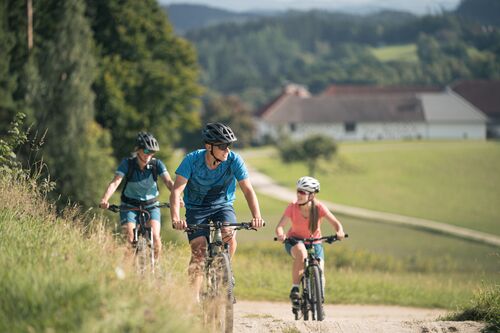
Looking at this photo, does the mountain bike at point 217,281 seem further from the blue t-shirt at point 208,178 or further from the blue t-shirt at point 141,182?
the blue t-shirt at point 141,182

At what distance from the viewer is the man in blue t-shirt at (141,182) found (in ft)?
34.5

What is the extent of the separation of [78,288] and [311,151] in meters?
76.3

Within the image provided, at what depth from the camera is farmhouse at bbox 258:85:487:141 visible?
440ft

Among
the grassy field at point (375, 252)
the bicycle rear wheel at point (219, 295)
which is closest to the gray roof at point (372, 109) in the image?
the grassy field at point (375, 252)

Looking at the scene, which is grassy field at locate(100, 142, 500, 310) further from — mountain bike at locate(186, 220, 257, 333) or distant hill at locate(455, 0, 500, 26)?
distant hill at locate(455, 0, 500, 26)

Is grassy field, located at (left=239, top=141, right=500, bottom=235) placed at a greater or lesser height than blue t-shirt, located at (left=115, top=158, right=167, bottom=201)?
lesser

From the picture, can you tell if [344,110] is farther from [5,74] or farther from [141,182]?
[141,182]

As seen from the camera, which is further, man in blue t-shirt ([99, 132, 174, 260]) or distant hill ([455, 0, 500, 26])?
distant hill ([455, 0, 500, 26])

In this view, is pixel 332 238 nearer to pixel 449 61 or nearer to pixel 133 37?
pixel 133 37

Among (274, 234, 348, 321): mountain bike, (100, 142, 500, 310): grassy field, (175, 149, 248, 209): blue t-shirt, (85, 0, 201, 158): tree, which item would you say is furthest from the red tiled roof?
(175, 149, 248, 209): blue t-shirt

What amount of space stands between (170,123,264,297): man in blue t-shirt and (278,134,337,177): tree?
7251 centimetres

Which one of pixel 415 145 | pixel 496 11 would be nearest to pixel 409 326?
pixel 415 145

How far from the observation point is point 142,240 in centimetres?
1022

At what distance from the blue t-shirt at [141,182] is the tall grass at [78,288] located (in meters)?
2.88
